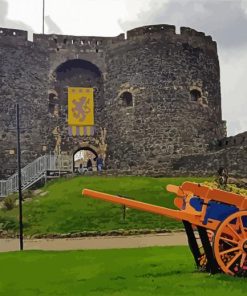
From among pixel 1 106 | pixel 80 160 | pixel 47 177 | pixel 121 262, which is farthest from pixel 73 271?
pixel 80 160

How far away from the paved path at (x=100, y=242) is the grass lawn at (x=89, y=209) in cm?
132

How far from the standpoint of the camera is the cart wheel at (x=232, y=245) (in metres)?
8.60

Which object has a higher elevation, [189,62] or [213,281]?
[189,62]

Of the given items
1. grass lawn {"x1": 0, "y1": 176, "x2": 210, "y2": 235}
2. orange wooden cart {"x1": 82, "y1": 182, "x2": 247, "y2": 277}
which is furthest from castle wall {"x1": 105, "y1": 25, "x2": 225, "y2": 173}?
orange wooden cart {"x1": 82, "y1": 182, "x2": 247, "y2": 277}

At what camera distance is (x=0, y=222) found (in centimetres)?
2250

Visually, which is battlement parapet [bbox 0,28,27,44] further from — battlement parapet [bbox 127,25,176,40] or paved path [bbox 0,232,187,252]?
paved path [bbox 0,232,187,252]

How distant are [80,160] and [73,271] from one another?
5054cm

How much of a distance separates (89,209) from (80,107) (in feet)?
53.1

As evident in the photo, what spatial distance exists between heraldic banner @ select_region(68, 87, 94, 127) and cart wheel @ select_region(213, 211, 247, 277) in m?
30.0

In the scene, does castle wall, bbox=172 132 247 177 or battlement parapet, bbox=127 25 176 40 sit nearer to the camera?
castle wall, bbox=172 132 247 177

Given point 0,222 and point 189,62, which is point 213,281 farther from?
point 189,62

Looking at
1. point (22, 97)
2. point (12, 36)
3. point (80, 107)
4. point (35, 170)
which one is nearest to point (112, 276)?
point (35, 170)

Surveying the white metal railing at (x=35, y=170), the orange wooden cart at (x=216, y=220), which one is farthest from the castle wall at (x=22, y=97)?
the orange wooden cart at (x=216, y=220)

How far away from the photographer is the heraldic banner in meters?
38.3
